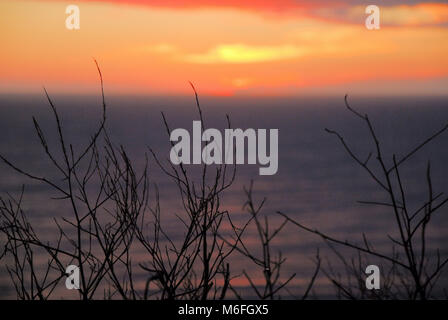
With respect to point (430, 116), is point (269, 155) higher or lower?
lower

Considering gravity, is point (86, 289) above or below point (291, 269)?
below

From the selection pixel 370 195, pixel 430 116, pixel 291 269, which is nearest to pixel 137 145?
pixel 370 195

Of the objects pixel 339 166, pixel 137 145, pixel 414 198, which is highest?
pixel 137 145

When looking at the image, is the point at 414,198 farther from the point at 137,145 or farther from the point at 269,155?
the point at 269,155

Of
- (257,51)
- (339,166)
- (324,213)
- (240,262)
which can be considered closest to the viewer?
(257,51)

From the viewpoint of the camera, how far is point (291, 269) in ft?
79.5

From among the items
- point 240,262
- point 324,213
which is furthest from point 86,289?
point 324,213

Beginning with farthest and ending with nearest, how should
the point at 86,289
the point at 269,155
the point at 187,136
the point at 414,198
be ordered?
the point at 414,198 < the point at 269,155 < the point at 187,136 < the point at 86,289
